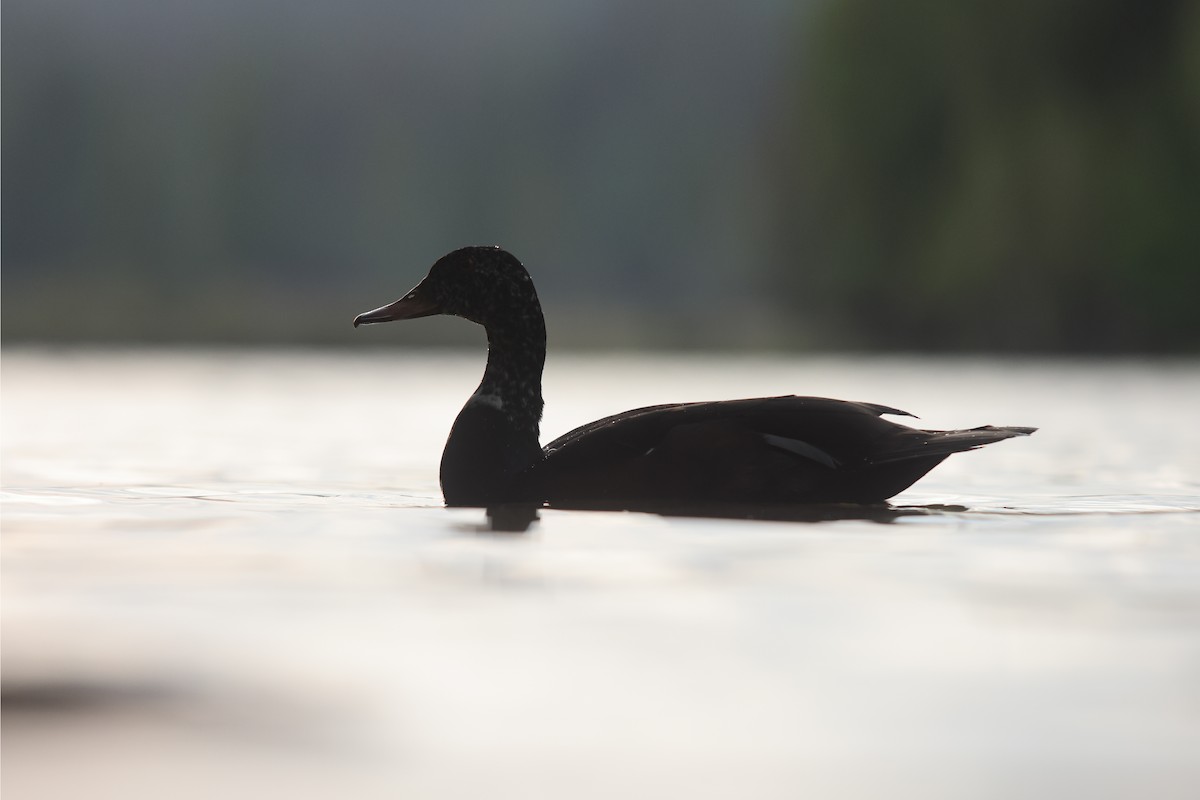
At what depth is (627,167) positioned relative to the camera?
300 ft

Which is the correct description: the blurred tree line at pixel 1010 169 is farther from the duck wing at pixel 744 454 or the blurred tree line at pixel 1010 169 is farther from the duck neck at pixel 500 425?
the duck wing at pixel 744 454

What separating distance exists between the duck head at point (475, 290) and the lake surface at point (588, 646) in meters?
0.74

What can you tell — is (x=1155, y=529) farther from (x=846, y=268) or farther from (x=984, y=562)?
(x=846, y=268)

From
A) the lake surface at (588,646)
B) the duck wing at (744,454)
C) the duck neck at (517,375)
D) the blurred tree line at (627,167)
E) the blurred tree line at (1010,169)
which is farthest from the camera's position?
Answer: the blurred tree line at (627,167)

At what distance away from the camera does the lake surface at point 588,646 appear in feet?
9.02

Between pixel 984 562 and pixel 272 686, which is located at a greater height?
pixel 984 562

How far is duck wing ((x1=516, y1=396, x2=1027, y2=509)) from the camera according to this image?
5.93 m

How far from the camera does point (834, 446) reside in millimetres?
6020

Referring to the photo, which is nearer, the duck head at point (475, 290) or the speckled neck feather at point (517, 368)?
the speckled neck feather at point (517, 368)

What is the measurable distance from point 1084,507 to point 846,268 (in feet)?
63.0

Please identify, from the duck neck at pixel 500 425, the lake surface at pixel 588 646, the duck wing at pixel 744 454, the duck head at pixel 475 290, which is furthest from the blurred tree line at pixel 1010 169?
the duck wing at pixel 744 454

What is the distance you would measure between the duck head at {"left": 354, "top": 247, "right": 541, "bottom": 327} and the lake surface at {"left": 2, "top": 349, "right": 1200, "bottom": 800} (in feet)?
2.44

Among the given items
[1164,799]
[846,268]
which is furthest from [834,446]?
[846,268]

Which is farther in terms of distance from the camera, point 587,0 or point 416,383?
point 587,0
